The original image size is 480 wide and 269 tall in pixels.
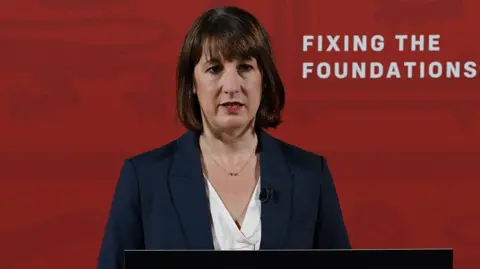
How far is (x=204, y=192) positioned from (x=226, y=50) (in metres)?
0.23

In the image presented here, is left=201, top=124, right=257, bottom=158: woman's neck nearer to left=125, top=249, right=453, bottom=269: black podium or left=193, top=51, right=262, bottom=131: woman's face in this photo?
left=193, top=51, right=262, bottom=131: woman's face

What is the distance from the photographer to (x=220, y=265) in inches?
31.9

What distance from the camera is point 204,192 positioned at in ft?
4.12

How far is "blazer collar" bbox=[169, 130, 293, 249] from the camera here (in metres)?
1.22

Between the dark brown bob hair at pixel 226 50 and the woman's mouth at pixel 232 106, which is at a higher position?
the dark brown bob hair at pixel 226 50

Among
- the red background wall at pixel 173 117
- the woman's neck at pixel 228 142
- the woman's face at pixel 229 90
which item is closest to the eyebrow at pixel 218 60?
the woman's face at pixel 229 90

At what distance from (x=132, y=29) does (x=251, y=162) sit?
83cm

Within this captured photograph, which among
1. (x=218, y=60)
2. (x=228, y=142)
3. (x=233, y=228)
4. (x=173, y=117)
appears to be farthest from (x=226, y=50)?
(x=173, y=117)

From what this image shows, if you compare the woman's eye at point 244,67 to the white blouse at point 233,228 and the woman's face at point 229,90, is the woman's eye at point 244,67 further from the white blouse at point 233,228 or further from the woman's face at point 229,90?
the white blouse at point 233,228

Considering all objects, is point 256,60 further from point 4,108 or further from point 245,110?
point 4,108

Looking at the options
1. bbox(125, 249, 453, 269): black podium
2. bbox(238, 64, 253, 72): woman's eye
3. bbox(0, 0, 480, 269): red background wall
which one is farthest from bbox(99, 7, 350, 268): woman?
bbox(0, 0, 480, 269): red background wall

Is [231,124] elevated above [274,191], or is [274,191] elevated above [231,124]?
[231,124]

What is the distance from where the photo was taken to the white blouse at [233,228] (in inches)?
47.8

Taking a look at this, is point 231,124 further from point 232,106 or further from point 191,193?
point 191,193
